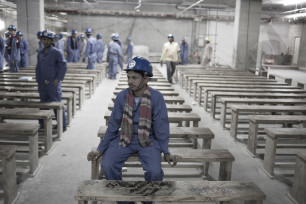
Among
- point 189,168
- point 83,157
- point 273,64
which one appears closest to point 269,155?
point 189,168

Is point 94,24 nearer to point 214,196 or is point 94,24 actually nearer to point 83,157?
point 83,157

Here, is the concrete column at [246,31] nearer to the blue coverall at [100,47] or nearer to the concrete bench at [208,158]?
the blue coverall at [100,47]

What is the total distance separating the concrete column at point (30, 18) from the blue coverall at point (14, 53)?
1450 millimetres

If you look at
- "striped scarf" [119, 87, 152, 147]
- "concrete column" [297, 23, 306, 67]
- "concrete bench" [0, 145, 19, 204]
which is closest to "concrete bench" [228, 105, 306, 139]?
"striped scarf" [119, 87, 152, 147]

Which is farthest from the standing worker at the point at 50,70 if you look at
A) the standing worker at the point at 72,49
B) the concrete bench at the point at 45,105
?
the standing worker at the point at 72,49

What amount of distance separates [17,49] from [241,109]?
7797 mm

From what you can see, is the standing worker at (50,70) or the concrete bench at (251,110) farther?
the concrete bench at (251,110)

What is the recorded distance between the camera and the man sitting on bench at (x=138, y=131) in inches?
97.7

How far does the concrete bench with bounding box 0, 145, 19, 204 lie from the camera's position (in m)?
2.64

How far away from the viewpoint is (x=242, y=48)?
11984 millimetres

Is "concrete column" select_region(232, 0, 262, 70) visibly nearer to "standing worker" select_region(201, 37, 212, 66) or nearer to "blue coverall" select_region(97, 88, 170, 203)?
"standing worker" select_region(201, 37, 212, 66)

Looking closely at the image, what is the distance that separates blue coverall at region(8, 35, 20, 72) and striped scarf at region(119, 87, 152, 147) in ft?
26.0

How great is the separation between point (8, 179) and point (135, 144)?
1.23 metres

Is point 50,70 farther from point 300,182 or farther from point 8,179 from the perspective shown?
point 300,182
